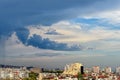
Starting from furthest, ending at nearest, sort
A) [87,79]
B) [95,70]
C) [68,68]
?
[95,70], [68,68], [87,79]

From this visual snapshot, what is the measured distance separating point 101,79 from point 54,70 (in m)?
31.1

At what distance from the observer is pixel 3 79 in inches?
2338

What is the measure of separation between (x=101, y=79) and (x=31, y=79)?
1162 centimetres

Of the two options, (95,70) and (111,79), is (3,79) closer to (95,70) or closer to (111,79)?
(111,79)

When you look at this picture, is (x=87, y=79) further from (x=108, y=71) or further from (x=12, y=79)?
(x=108, y=71)

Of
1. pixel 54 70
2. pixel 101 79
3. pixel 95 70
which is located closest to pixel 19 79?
pixel 101 79

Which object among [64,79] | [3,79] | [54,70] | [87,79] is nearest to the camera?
[87,79]

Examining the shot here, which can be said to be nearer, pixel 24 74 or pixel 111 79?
pixel 111 79

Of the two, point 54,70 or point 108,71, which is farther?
point 54,70

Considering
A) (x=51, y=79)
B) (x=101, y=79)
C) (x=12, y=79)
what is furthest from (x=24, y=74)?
(x=101, y=79)

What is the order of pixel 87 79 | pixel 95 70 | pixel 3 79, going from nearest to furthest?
pixel 87 79, pixel 3 79, pixel 95 70

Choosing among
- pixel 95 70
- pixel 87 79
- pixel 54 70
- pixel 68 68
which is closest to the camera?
pixel 87 79

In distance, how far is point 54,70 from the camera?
85.1 m

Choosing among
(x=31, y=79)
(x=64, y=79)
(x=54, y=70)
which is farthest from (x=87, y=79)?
(x=54, y=70)
